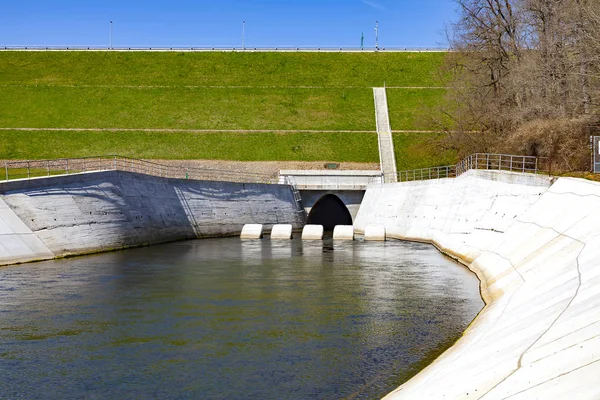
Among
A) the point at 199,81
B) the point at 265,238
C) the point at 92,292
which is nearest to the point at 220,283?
the point at 92,292

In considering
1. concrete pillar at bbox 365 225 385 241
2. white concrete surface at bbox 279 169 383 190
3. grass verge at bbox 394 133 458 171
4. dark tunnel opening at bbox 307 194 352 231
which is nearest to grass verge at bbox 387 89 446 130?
grass verge at bbox 394 133 458 171

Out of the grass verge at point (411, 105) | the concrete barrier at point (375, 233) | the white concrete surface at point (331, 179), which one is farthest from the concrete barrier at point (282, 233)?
the grass verge at point (411, 105)

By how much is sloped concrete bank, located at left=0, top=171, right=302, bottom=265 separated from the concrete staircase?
13.9 meters

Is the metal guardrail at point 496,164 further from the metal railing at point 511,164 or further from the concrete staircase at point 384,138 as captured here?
the concrete staircase at point 384,138

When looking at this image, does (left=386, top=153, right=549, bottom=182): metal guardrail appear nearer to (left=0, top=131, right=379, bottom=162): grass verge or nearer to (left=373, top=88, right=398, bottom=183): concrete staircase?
(left=373, top=88, right=398, bottom=183): concrete staircase

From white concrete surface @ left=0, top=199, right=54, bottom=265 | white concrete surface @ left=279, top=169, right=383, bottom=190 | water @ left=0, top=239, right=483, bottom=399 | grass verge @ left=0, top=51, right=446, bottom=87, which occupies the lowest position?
water @ left=0, top=239, right=483, bottom=399

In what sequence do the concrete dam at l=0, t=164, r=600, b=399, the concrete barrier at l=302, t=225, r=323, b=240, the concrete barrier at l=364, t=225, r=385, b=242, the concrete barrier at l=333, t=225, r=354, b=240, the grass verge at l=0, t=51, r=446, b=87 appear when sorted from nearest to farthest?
the concrete dam at l=0, t=164, r=600, b=399 < the concrete barrier at l=364, t=225, r=385, b=242 < the concrete barrier at l=333, t=225, r=354, b=240 < the concrete barrier at l=302, t=225, r=323, b=240 < the grass verge at l=0, t=51, r=446, b=87

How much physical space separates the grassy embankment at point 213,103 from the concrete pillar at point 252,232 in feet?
62.4

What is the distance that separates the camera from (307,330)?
21.5 metres

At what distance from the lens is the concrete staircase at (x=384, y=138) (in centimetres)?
7093

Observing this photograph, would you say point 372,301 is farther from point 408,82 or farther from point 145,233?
point 408,82

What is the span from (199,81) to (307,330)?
77585 mm

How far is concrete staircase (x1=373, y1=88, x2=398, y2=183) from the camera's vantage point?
70.9 m

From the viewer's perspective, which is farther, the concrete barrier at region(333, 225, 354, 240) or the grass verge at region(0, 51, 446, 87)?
the grass verge at region(0, 51, 446, 87)
